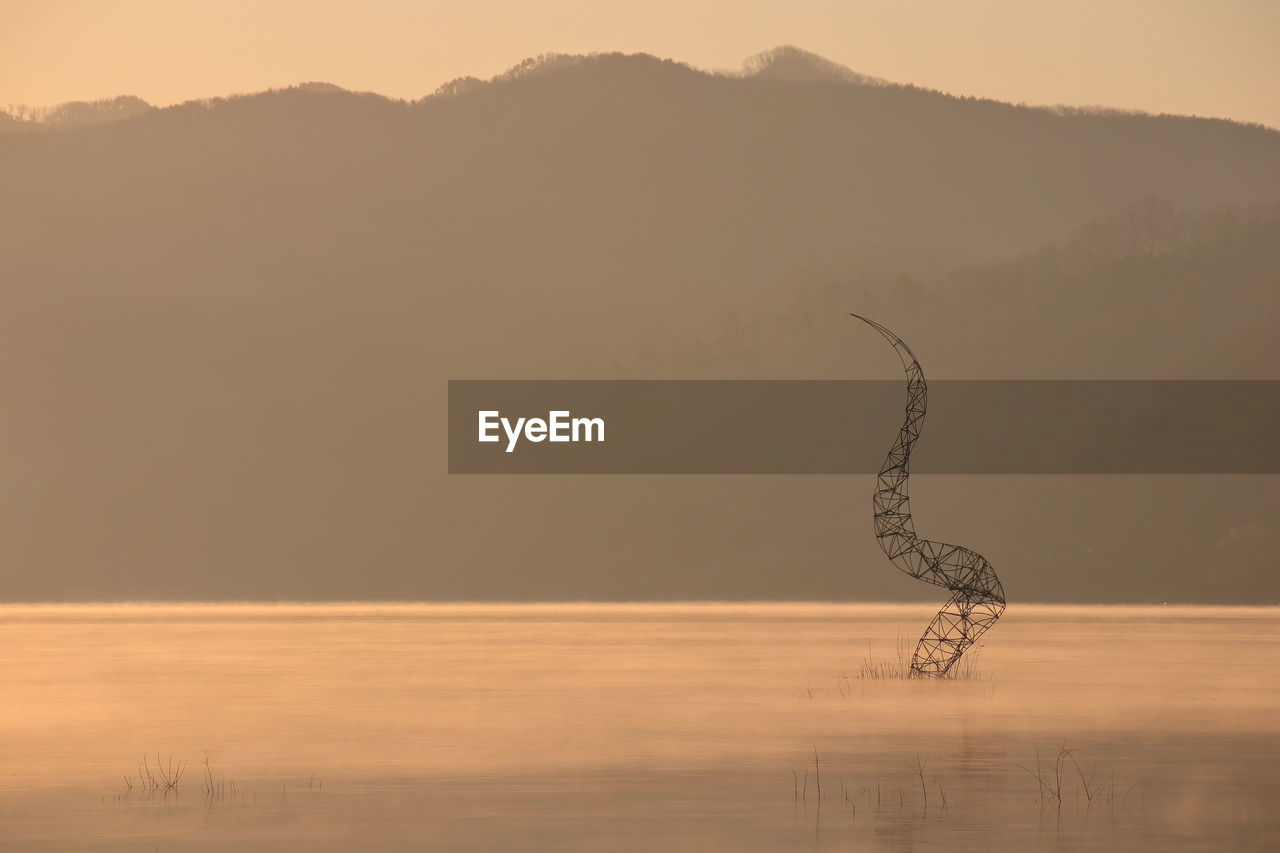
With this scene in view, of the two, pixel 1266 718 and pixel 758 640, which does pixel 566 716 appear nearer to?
pixel 1266 718

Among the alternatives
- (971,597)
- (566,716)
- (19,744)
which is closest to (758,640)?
(971,597)

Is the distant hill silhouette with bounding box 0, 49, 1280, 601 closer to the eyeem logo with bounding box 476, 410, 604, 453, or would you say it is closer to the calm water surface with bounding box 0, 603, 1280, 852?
the eyeem logo with bounding box 476, 410, 604, 453

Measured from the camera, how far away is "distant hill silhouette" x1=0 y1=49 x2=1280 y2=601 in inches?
4075

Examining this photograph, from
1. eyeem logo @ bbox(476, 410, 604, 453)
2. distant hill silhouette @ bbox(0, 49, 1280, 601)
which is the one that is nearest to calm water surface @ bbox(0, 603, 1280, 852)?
distant hill silhouette @ bbox(0, 49, 1280, 601)

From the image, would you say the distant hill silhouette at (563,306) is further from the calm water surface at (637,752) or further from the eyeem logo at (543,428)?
the calm water surface at (637,752)

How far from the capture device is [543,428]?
422 ft

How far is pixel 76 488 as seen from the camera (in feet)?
368

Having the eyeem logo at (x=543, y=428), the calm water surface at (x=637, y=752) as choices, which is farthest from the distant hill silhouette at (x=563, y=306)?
the calm water surface at (x=637, y=752)

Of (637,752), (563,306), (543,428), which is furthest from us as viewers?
(563,306)

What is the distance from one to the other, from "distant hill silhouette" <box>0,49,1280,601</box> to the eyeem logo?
3.46 m

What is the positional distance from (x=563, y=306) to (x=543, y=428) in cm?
1069

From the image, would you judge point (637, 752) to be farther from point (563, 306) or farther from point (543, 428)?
point (563, 306)

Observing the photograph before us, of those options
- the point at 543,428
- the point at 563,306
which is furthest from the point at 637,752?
the point at 563,306

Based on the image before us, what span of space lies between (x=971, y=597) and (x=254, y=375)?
102211 mm
